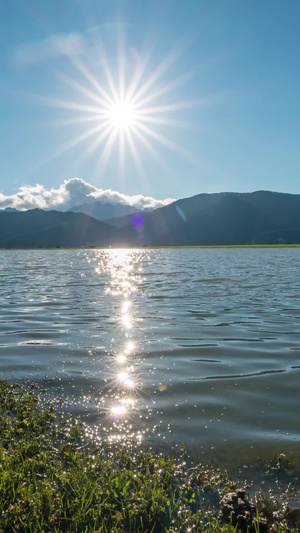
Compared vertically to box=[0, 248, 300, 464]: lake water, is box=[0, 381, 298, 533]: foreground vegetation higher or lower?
higher

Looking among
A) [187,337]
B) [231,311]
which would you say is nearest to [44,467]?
[187,337]

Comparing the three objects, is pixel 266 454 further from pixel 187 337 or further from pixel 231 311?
pixel 231 311

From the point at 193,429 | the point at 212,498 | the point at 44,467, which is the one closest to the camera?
the point at 212,498

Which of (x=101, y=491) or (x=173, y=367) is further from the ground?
(x=101, y=491)

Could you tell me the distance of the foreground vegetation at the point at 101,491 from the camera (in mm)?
5352

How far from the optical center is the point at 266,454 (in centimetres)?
709

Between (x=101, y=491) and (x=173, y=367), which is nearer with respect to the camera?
(x=101, y=491)

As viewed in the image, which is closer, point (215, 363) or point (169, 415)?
point (169, 415)

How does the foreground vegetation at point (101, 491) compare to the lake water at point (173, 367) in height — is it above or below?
above

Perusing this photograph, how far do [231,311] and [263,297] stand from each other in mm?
5698

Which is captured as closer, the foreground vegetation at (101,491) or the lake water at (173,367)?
the foreground vegetation at (101,491)

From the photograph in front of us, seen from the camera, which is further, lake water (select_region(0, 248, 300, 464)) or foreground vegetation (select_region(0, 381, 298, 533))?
lake water (select_region(0, 248, 300, 464))

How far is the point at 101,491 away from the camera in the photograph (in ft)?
19.4

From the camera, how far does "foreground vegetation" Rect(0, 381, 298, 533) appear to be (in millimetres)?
5352
